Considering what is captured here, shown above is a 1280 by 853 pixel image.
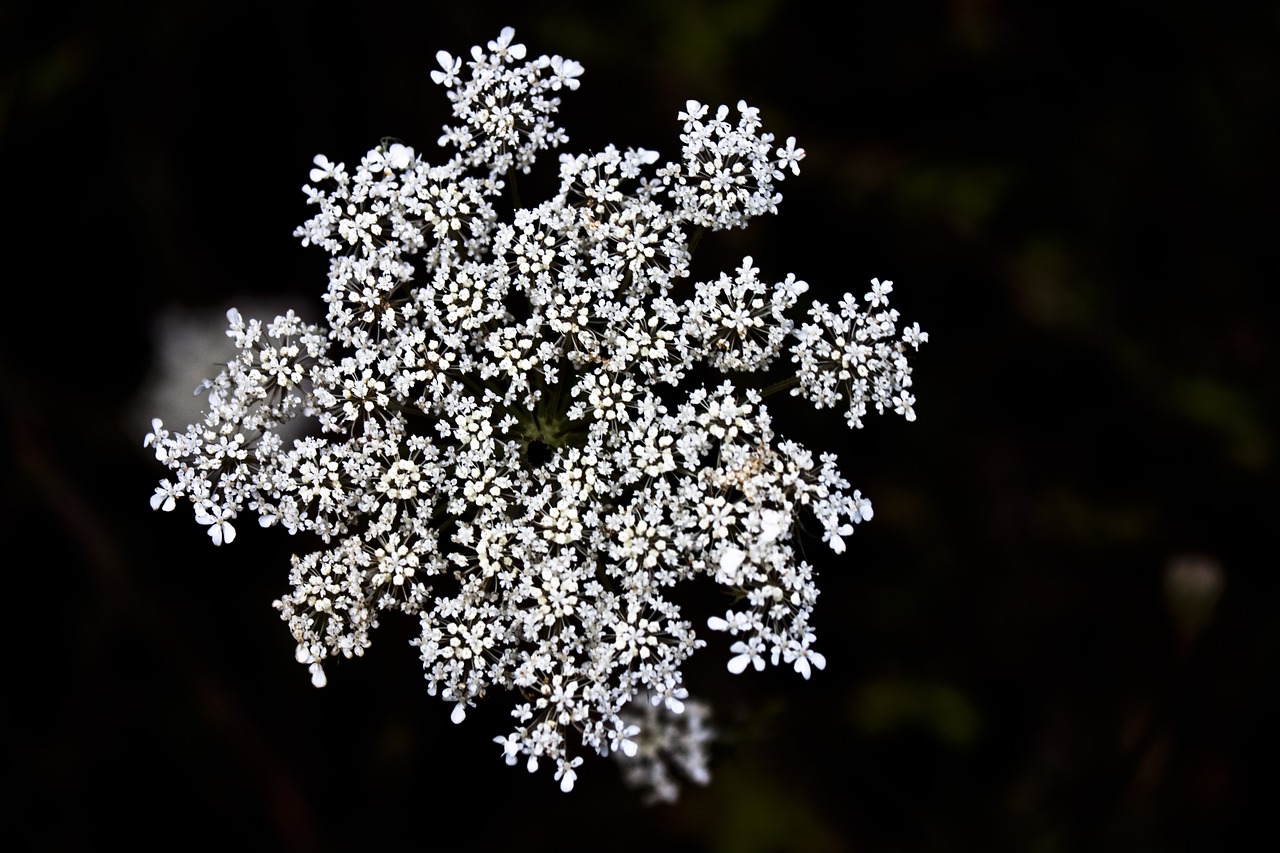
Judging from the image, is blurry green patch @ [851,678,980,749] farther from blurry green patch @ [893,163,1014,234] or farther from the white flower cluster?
the white flower cluster

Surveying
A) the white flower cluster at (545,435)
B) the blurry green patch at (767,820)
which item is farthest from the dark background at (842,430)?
the white flower cluster at (545,435)

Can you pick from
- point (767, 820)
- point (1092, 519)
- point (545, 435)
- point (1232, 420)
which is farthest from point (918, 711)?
point (545, 435)

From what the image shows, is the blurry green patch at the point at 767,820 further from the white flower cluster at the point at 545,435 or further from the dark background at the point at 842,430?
the white flower cluster at the point at 545,435

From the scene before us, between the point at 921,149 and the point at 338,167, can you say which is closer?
the point at 338,167

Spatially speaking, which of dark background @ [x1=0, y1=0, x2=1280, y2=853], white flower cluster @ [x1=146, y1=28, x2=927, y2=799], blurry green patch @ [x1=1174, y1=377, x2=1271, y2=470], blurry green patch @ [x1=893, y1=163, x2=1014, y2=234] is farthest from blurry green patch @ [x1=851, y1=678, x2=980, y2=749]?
white flower cluster @ [x1=146, y1=28, x2=927, y2=799]

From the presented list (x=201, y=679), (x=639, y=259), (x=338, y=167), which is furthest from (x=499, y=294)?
(x=201, y=679)

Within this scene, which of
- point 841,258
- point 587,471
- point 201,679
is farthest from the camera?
point 841,258

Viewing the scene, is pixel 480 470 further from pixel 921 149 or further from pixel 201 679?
pixel 921 149
